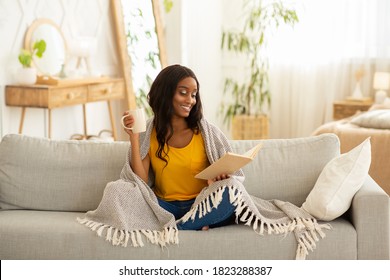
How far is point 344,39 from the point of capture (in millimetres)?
7258

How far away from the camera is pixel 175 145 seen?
311 centimetres

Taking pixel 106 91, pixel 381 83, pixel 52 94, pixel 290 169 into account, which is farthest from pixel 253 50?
pixel 290 169

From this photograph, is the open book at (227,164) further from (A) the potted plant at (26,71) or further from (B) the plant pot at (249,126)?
(B) the plant pot at (249,126)

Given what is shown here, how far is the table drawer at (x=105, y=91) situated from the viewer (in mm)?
5188

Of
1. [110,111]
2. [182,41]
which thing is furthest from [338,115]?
[110,111]

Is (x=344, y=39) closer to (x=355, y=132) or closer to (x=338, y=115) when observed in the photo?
(x=338, y=115)

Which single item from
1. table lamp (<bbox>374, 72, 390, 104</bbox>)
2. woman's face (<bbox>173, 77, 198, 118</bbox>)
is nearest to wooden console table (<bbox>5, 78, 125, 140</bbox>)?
woman's face (<bbox>173, 77, 198, 118</bbox>)

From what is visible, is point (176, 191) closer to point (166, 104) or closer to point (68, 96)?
point (166, 104)

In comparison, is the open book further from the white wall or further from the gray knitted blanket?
the white wall

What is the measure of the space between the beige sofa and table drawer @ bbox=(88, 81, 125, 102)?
6.21 ft

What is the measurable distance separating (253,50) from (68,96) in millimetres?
3123

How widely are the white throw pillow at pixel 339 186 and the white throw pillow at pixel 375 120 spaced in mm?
2099

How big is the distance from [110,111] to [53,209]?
8.68 ft

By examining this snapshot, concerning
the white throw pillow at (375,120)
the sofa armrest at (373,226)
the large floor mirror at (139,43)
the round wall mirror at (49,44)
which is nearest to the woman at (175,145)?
the sofa armrest at (373,226)
